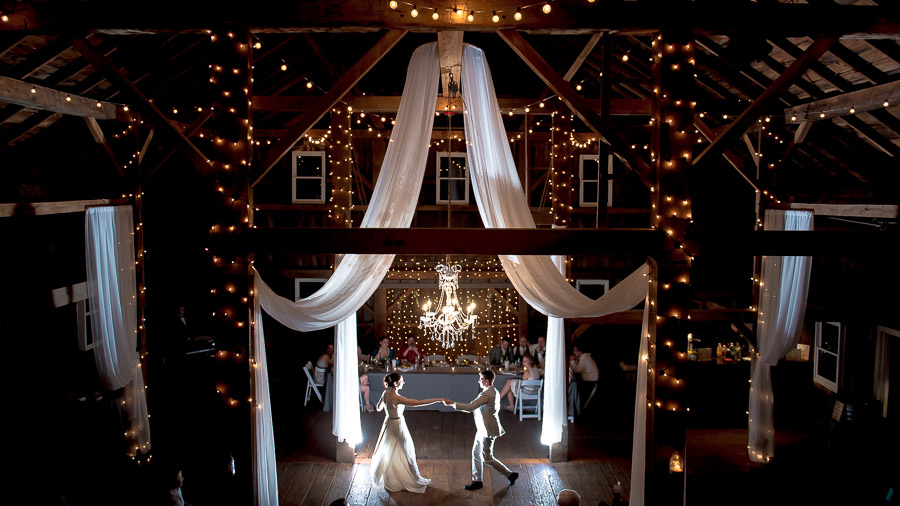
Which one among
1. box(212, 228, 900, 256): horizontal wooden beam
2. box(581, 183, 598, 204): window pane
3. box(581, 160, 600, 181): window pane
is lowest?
box(212, 228, 900, 256): horizontal wooden beam

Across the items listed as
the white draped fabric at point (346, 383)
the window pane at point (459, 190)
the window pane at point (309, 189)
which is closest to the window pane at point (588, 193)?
the window pane at point (459, 190)

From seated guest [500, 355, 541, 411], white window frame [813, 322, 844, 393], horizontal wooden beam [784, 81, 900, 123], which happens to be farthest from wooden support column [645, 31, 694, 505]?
white window frame [813, 322, 844, 393]

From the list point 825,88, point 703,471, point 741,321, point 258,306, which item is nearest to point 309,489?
point 258,306

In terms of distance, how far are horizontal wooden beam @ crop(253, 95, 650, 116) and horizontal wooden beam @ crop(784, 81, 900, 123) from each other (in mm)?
1823

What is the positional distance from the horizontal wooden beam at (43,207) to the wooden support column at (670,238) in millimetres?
6281

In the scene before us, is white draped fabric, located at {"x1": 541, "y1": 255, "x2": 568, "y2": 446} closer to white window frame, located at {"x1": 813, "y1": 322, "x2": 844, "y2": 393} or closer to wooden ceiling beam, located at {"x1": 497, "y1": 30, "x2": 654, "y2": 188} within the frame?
wooden ceiling beam, located at {"x1": 497, "y1": 30, "x2": 654, "y2": 188}

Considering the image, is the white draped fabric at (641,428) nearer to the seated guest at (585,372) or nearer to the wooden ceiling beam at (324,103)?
the wooden ceiling beam at (324,103)

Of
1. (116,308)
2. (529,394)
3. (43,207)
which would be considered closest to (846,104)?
(529,394)

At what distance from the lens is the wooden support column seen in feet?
16.9

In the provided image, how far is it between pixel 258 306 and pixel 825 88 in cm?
669

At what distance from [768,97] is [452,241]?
3.03 m

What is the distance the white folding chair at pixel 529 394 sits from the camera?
8916mm

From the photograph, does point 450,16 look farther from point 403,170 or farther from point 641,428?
point 641,428

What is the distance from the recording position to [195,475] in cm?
698
